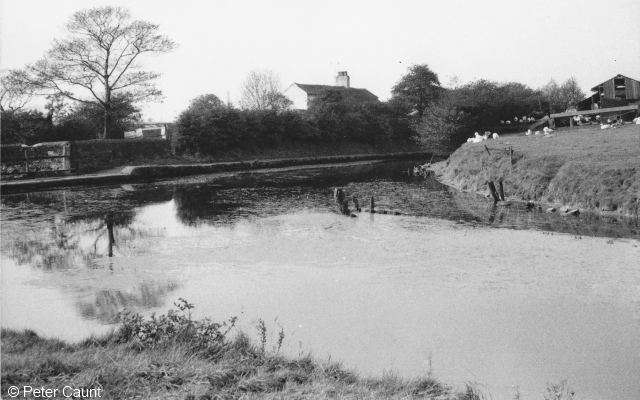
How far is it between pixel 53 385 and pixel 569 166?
20.5 meters

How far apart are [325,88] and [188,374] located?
235 feet

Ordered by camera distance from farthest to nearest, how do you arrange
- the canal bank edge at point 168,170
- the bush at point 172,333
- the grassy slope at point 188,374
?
1. the canal bank edge at point 168,170
2. the bush at point 172,333
3. the grassy slope at point 188,374

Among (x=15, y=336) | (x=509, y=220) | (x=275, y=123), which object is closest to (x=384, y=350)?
(x=15, y=336)

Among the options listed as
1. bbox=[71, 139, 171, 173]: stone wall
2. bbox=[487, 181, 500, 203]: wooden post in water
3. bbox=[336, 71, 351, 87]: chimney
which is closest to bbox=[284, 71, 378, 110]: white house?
bbox=[336, 71, 351, 87]: chimney

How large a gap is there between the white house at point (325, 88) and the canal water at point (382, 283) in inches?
2356

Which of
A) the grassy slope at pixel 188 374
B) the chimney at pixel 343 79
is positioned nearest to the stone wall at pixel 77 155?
the grassy slope at pixel 188 374

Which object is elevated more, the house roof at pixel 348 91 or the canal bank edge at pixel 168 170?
the house roof at pixel 348 91

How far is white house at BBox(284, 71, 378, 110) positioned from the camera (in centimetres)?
8050

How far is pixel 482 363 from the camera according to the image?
7.33m

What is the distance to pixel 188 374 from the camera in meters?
6.03

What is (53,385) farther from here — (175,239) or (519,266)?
(175,239)

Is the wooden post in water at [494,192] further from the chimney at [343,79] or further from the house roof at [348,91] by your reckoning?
the chimney at [343,79]

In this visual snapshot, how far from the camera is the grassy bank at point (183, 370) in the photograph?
5.63 meters

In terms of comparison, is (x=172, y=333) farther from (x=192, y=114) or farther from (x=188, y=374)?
(x=192, y=114)
